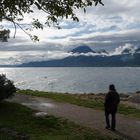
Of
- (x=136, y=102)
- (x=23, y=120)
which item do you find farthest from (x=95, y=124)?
(x=136, y=102)

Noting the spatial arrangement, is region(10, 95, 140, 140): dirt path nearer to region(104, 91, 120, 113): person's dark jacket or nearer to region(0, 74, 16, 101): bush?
region(104, 91, 120, 113): person's dark jacket

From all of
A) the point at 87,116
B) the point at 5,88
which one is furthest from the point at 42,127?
the point at 5,88

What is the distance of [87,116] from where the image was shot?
909 inches

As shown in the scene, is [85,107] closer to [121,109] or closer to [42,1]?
[121,109]

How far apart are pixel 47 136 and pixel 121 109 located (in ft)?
35.4

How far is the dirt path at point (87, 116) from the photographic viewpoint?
19.0 m

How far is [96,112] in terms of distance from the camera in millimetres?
24781

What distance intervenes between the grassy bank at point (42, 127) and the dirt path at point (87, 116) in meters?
0.93

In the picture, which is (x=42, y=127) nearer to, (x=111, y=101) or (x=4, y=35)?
(x=111, y=101)

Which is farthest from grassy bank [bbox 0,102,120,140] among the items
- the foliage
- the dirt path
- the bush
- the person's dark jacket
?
the foliage

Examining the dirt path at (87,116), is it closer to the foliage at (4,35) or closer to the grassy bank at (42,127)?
the grassy bank at (42,127)

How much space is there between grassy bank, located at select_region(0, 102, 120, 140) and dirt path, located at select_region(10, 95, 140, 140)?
93 centimetres

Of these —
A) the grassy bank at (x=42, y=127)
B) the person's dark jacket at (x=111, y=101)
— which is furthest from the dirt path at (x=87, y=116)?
the grassy bank at (x=42, y=127)

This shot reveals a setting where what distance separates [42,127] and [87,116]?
14.4ft
